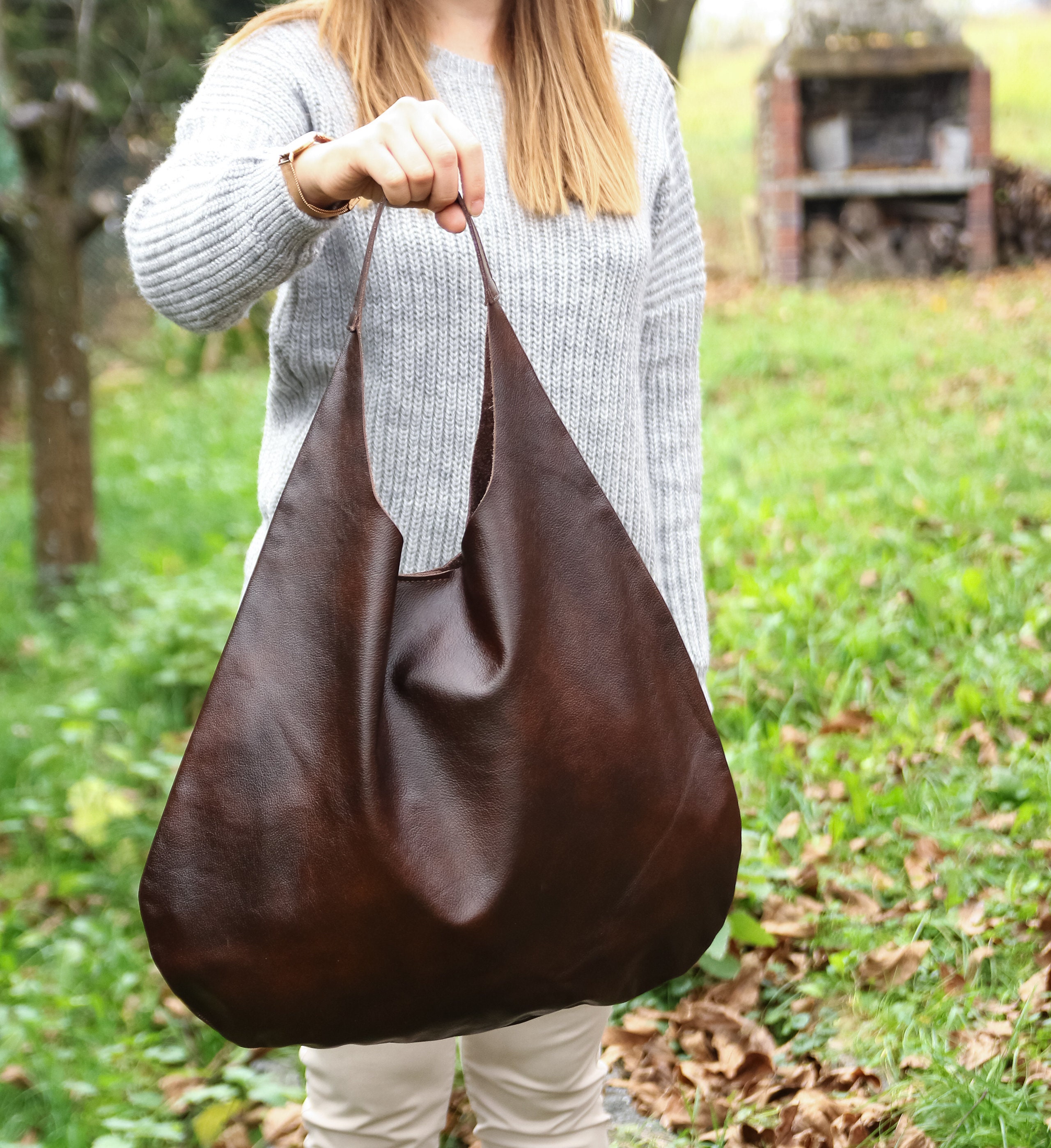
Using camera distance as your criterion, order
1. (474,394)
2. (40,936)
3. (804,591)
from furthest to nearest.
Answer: (804,591)
(40,936)
(474,394)

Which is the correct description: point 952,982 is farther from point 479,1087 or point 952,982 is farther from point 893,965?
point 479,1087

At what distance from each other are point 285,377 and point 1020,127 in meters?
17.1

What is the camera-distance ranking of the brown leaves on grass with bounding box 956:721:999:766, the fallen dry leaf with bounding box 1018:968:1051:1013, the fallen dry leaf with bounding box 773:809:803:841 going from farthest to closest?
the brown leaves on grass with bounding box 956:721:999:766 → the fallen dry leaf with bounding box 773:809:803:841 → the fallen dry leaf with bounding box 1018:968:1051:1013

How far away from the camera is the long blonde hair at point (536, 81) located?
4.91 ft

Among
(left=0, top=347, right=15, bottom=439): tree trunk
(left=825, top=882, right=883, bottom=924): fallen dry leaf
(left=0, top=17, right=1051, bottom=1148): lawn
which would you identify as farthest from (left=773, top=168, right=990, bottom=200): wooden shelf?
(left=825, top=882, right=883, bottom=924): fallen dry leaf

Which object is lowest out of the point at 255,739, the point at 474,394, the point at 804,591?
the point at 804,591

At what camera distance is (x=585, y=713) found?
44.6 inches

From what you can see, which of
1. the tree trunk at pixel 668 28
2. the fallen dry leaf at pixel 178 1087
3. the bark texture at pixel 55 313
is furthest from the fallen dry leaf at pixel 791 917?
the bark texture at pixel 55 313

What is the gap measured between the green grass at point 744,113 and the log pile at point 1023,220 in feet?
7.38

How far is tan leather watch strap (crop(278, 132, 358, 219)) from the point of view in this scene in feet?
3.93

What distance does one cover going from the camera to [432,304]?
1445 mm

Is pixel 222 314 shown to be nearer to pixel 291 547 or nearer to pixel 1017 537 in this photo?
pixel 291 547

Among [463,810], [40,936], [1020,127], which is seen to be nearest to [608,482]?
[463,810]

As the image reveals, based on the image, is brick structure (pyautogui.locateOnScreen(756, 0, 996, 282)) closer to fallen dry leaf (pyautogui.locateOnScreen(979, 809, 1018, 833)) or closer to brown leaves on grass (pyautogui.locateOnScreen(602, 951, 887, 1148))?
fallen dry leaf (pyautogui.locateOnScreen(979, 809, 1018, 833))
